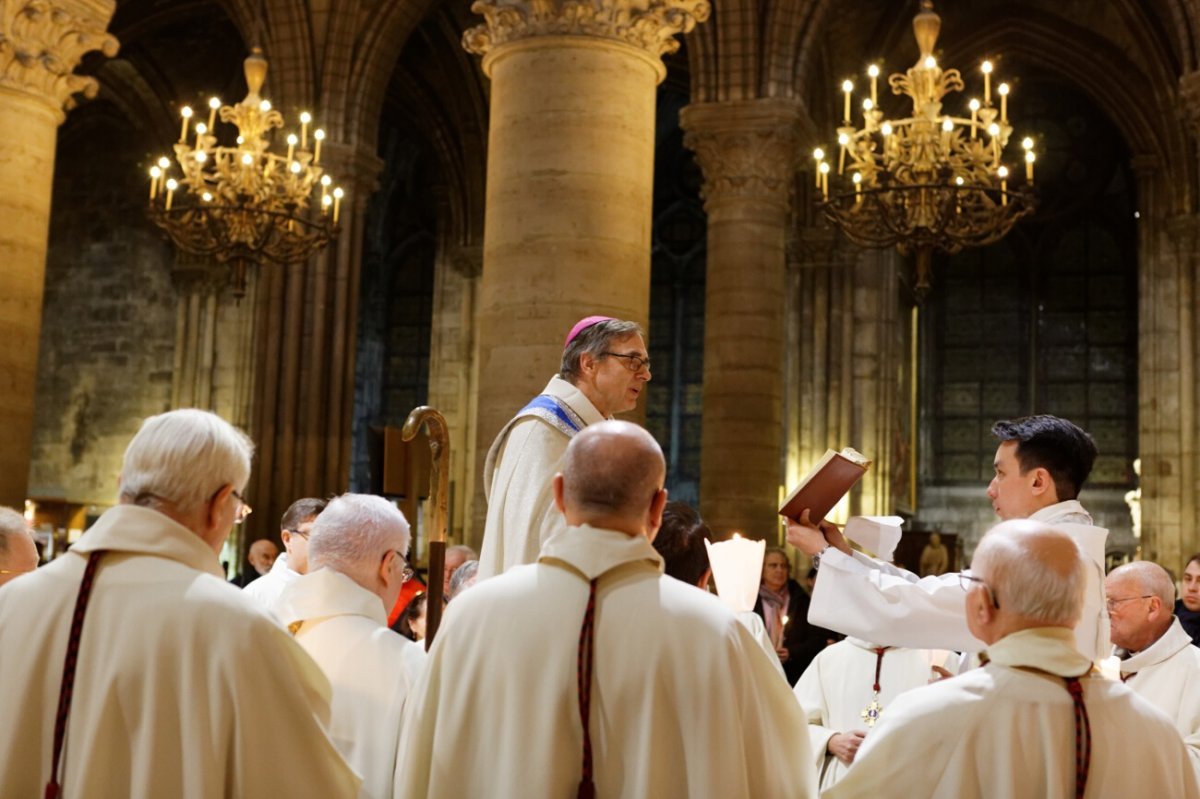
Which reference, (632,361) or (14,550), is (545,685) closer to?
(632,361)

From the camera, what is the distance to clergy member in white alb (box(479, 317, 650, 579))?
12.8 feet

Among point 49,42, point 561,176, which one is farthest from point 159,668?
point 49,42

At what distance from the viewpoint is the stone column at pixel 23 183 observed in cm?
980

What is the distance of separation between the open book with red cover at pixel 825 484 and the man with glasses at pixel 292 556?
2.04 meters

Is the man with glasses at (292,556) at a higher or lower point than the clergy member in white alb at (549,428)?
lower

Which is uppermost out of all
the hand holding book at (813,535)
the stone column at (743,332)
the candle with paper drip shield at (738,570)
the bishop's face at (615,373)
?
the stone column at (743,332)

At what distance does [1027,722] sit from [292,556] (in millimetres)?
3178

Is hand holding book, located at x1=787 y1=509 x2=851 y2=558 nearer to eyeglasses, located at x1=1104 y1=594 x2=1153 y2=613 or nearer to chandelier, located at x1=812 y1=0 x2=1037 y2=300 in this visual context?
eyeglasses, located at x1=1104 y1=594 x2=1153 y2=613

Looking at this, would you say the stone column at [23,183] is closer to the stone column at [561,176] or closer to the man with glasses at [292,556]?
the stone column at [561,176]

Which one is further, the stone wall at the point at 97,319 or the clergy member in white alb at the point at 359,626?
the stone wall at the point at 97,319

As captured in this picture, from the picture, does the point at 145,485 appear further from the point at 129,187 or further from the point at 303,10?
the point at 129,187

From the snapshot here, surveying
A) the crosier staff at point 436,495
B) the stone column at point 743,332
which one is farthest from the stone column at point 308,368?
the crosier staff at point 436,495

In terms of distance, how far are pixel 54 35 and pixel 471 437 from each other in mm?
12106

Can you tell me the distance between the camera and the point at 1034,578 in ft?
8.64
